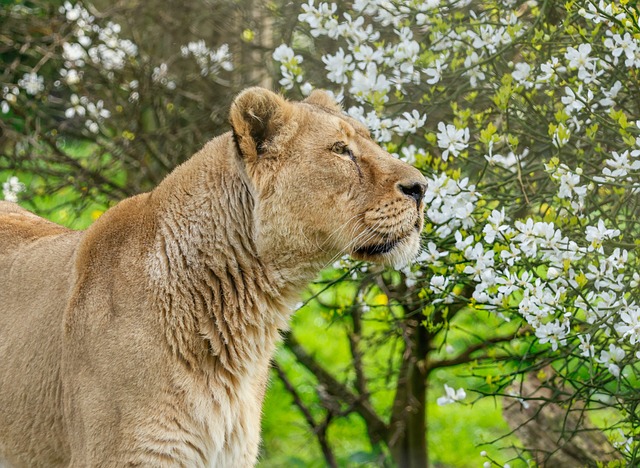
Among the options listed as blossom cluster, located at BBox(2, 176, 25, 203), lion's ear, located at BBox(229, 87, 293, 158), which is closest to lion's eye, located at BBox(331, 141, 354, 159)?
lion's ear, located at BBox(229, 87, 293, 158)

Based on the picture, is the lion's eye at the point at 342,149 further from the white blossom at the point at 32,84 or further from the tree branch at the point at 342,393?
the white blossom at the point at 32,84

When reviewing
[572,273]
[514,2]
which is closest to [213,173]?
[572,273]

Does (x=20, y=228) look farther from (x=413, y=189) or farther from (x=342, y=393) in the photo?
(x=342, y=393)

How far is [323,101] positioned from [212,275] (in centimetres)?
90

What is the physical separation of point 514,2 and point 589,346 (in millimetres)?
1809

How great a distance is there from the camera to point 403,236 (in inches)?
146

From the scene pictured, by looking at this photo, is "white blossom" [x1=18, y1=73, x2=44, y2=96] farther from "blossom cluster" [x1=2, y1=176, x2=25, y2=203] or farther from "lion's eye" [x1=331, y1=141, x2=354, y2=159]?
"lion's eye" [x1=331, y1=141, x2=354, y2=159]

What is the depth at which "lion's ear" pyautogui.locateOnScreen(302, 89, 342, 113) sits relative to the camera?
4.02 m

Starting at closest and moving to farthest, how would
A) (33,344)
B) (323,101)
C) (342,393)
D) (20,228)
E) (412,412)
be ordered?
1. (33,344)
2. (323,101)
3. (20,228)
4. (412,412)
5. (342,393)

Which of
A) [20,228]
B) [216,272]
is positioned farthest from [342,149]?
[20,228]

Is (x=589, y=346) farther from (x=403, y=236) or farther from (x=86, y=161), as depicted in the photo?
(x=86, y=161)

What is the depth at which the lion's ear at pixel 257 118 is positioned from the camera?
3.58 m

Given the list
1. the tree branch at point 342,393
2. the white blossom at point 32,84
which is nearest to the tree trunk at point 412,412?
the tree branch at point 342,393

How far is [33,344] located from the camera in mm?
3951
